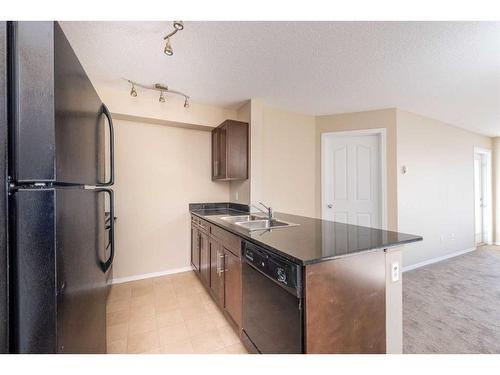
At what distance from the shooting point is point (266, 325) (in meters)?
1.28

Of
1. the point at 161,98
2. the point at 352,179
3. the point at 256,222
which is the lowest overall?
the point at 256,222

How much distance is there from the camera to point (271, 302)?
1221 mm

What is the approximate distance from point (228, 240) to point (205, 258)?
0.82 metres

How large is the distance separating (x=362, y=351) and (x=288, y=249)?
707 mm

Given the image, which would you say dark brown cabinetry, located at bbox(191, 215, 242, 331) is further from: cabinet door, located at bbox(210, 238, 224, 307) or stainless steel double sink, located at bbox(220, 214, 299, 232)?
stainless steel double sink, located at bbox(220, 214, 299, 232)

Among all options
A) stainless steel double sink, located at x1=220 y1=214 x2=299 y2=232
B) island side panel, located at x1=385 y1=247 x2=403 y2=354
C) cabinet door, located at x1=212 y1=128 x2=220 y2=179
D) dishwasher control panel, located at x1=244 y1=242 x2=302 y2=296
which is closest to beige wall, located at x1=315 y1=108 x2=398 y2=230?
stainless steel double sink, located at x1=220 y1=214 x2=299 y2=232

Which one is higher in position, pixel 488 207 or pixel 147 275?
pixel 488 207

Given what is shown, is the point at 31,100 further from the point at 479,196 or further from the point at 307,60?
the point at 479,196

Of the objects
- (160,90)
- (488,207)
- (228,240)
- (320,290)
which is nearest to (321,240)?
(320,290)

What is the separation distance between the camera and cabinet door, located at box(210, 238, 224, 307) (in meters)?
1.90

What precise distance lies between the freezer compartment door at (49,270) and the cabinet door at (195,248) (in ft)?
6.01

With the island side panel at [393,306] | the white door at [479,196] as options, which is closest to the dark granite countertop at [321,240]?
the island side panel at [393,306]
